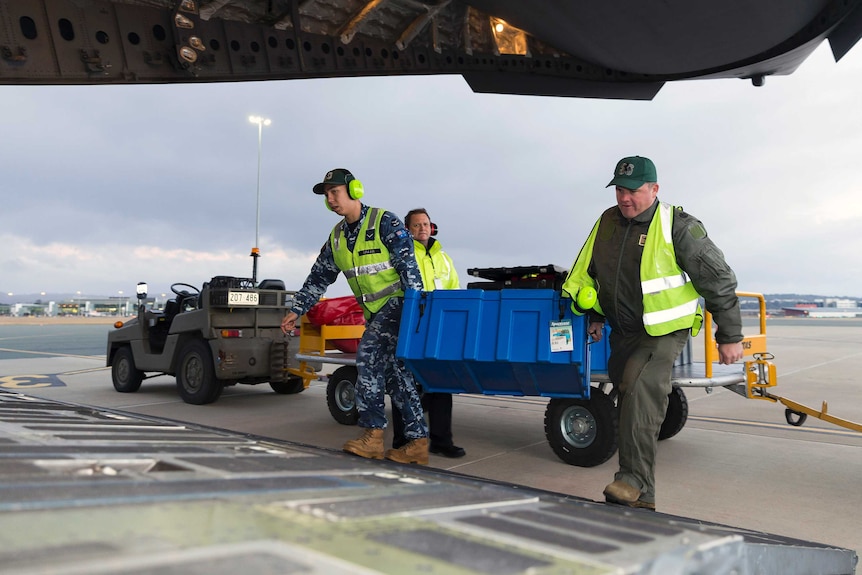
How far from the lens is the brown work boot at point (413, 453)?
3977 millimetres

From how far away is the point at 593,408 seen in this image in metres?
4.19

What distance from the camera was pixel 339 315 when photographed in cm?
636

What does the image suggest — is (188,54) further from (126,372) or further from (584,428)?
(584,428)

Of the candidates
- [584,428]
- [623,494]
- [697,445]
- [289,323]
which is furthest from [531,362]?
[697,445]

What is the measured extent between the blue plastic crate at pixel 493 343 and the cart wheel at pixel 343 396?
1688mm

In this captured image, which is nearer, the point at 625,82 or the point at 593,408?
the point at 593,408

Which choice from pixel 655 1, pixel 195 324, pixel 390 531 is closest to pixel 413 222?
pixel 195 324

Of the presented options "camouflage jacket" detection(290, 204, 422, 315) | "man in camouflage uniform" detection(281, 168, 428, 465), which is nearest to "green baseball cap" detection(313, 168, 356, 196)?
"man in camouflage uniform" detection(281, 168, 428, 465)

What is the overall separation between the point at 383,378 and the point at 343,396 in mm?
1960

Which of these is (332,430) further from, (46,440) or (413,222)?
(46,440)

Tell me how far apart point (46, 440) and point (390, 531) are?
1700mm

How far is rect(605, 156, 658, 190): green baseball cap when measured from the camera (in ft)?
10.0

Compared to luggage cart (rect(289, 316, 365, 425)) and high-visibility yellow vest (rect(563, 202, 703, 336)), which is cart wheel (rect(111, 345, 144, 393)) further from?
high-visibility yellow vest (rect(563, 202, 703, 336))

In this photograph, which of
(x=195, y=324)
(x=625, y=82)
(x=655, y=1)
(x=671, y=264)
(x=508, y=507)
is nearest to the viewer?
(x=508, y=507)
